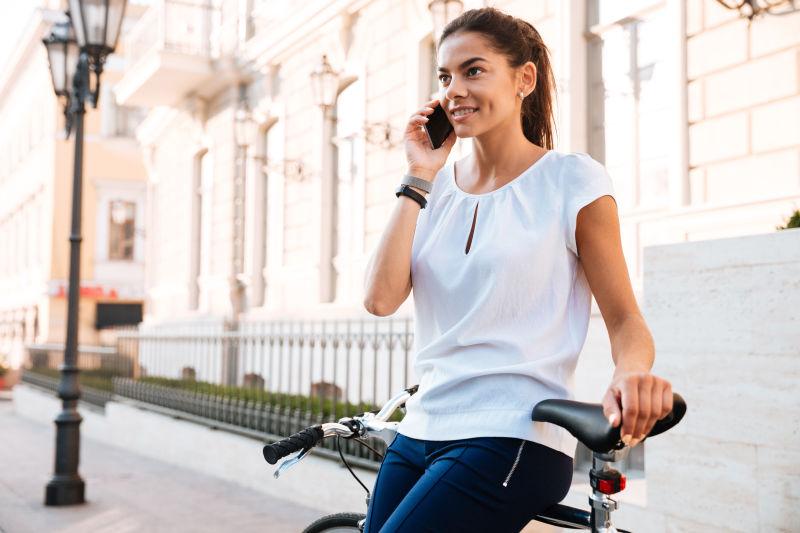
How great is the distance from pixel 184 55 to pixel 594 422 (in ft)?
50.7

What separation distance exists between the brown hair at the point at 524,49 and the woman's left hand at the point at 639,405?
0.80 meters

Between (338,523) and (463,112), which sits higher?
(463,112)

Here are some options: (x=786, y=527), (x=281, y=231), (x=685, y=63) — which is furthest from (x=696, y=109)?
(x=281, y=231)

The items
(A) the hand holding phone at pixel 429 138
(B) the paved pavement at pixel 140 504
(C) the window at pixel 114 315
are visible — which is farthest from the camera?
(C) the window at pixel 114 315

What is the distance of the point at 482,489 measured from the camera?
187 centimetres

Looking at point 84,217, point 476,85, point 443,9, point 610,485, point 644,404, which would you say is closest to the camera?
point 644,404

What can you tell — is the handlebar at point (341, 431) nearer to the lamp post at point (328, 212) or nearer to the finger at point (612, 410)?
the finger at point (612, 410)

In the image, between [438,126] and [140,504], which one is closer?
[438,126]

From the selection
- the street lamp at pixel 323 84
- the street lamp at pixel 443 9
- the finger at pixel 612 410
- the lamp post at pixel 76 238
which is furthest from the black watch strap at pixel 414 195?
the street lamp at pixel 323 84

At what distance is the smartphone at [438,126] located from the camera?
7.36 feet

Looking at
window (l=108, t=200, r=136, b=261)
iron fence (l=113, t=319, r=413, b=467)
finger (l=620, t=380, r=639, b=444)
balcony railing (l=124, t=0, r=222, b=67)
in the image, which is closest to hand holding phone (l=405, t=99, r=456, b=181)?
finger (l=620, t=380, r=639, b=444)

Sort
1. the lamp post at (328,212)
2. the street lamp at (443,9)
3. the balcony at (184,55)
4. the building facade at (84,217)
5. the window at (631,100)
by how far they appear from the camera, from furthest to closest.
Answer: the building facade at (84,217) → the balcony at (184,55) → the lamp post at (328,212) → the street lamp at (443,9) → the window at (631,100)

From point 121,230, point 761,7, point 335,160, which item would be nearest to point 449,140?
point 761,7

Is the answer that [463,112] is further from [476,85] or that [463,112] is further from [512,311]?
[512,311]
